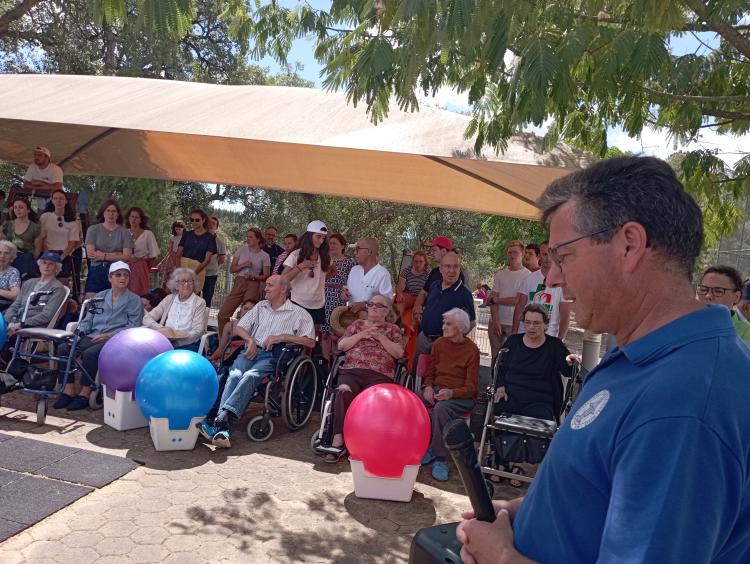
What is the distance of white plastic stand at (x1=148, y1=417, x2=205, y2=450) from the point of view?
181 inches

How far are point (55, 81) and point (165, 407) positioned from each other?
5.18 meters

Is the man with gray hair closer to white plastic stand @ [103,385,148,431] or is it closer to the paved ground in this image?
the paved ground

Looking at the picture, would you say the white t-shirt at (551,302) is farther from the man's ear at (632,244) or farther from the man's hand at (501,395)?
the man's ear at (632,244)

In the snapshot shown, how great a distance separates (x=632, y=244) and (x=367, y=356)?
165 inches

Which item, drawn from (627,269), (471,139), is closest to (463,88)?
(471,139)

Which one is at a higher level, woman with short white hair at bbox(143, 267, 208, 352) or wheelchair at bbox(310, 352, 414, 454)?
woman with short white hair at bbox(143, 267, 208, 352)

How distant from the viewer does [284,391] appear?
16.9ft

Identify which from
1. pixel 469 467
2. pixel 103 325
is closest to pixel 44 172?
pixel 103 325

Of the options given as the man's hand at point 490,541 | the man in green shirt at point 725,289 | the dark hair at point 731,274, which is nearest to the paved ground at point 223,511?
the man in green shirt at point 725,289

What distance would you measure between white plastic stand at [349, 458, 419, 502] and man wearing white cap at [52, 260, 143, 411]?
9.29 feet

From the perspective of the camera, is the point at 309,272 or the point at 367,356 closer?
the point at 367,356

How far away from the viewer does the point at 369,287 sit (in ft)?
19.8

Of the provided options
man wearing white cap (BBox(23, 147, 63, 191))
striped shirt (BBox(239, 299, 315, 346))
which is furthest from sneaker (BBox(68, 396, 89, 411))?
man wearing white cap (BBox(23, 147, 63, 191))

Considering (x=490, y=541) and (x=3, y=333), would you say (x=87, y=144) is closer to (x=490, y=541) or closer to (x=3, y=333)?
(x=3, y=333)
